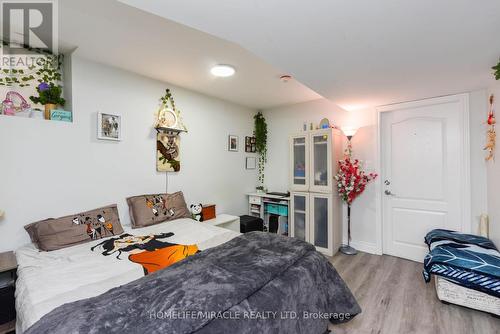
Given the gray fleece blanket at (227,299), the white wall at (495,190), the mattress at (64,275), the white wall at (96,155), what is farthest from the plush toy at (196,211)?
the white wall at (495,190)

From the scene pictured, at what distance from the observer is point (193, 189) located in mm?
3467

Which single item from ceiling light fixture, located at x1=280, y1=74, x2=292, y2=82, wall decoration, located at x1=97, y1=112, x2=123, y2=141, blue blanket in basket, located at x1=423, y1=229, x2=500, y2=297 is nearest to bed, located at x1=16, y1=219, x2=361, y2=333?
blue blanket in basket, located at x1=423, y1=229, x2=500, y2=297

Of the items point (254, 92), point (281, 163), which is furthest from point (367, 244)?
point (254, 92)

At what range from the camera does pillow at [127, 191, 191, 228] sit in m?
2.65

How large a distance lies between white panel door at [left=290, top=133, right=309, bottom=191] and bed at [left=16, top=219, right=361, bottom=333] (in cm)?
174

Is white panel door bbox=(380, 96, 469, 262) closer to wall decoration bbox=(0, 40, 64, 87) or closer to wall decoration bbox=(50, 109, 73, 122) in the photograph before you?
wall decoration bbox=(50, 109, 73, 122)

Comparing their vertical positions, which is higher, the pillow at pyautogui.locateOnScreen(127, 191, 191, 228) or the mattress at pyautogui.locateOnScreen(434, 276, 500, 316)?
the pillow at pyautogui.locateOnScreen(127, 191, 191, 228)

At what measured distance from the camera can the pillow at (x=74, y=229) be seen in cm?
198

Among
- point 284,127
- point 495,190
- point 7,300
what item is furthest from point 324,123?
point 7,300

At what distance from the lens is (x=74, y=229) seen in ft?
6.98

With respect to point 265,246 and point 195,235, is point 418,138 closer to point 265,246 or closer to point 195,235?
point 265,246

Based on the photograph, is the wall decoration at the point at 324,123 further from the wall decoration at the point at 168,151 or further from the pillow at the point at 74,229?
the pillow at the point at 74,229

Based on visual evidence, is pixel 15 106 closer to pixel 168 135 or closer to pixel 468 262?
pixel 168 135

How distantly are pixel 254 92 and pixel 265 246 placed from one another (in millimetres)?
2437
